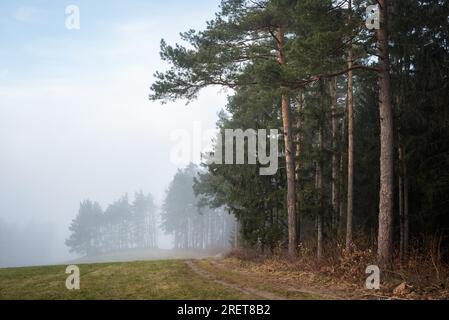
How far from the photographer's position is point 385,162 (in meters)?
11.0

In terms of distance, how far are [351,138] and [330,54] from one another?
17.2 feet

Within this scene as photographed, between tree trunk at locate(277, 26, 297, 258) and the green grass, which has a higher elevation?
tree trunk at locate(277, 26, 297, 258)

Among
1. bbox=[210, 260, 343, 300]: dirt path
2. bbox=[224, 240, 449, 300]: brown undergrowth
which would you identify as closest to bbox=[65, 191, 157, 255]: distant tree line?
bbox=[224, 240, 449, 300]: brown undergrowth

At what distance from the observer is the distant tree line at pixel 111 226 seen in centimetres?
9144

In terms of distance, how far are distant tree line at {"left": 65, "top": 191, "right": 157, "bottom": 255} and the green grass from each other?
81664 mm

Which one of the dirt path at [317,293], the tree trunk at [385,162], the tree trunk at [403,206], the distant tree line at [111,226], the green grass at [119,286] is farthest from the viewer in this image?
the distant tree line at [111,226]

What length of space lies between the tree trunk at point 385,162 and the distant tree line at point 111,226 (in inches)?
3455

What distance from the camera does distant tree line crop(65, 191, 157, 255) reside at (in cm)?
9144

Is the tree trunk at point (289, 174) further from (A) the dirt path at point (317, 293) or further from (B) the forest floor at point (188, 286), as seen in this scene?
(A) the dirt path at point (317, 293)

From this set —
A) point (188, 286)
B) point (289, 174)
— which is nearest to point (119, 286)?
point (188, 286)

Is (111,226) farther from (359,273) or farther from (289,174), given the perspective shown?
(359,273)

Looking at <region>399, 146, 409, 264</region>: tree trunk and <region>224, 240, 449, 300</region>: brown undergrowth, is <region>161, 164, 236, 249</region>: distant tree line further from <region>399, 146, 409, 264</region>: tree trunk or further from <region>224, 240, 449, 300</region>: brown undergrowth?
<region>224, 240, 449, 300</region>: brown undergrowth

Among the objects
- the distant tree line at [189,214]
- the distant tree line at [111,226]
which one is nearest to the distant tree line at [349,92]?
the distant tree line at [189,214]
